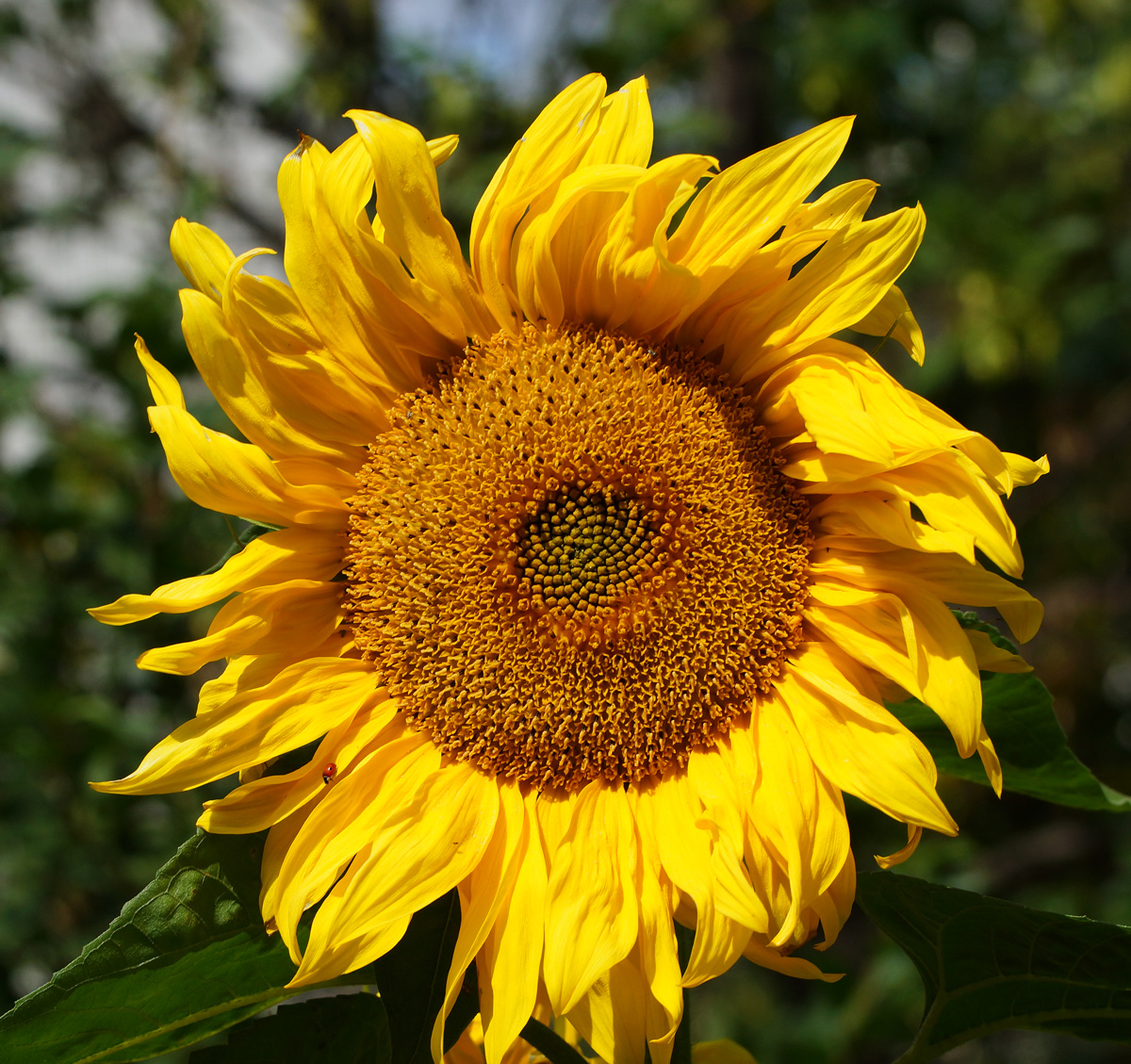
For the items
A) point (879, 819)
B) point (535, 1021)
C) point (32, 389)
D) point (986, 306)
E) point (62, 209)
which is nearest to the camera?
point (535, 1021)

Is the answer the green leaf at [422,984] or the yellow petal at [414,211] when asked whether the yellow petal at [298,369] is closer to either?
the yellow petal at [414,211]

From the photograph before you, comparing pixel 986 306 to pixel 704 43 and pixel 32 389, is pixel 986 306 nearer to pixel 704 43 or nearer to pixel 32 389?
pixel 704 43

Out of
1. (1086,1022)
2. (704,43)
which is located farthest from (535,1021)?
(704,43)

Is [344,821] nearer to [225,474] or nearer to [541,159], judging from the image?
[225,474]

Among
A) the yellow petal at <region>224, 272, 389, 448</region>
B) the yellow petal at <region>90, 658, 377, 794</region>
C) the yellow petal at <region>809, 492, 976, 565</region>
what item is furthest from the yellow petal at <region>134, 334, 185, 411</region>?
the yellow petal at <region>809, 492, 976, 565</region>

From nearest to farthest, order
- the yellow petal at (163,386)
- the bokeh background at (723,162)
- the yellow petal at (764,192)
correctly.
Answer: the yellow petal at (764,192), the yellow petal at (163,386), the bokeh background at (723,162)

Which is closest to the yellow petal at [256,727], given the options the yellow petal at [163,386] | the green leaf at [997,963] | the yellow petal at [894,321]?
the yellow petal at [163,386]
